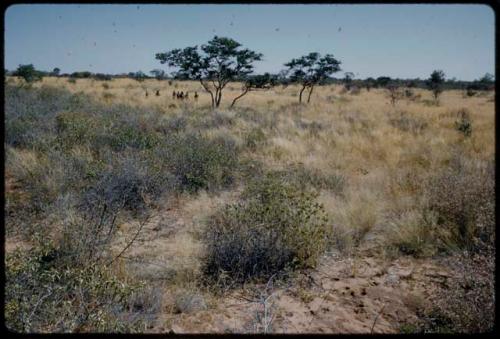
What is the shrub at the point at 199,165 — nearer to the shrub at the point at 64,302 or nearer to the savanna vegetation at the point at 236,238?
the savanna vegetation at the point at 236,238

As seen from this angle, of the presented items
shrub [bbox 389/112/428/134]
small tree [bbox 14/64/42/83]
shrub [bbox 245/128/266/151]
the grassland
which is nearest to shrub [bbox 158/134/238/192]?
the grassland

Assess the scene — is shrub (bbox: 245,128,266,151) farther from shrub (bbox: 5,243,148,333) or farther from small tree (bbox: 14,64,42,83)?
small tree (bbox: 14,64,42,83)

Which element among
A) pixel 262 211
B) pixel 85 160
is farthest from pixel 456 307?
pixel 85 160

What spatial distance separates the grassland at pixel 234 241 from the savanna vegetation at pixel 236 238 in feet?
0.07

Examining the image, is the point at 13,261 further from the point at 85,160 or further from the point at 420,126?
the point at 420,126

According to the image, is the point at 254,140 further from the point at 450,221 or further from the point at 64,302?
the point at 64,302

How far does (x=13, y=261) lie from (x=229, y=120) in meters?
11.3

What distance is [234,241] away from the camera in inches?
164

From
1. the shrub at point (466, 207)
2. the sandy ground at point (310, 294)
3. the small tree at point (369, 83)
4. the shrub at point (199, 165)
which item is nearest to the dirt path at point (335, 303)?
the sandy ground at point (310, 294)

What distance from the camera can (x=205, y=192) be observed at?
21.1 ft

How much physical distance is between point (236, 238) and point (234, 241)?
5 centimetres

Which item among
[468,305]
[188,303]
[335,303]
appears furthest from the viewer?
[335,303]

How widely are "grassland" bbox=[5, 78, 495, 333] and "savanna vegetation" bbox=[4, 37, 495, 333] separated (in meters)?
0.02

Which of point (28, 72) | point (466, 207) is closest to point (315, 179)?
point (466, 207)
